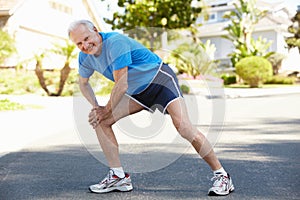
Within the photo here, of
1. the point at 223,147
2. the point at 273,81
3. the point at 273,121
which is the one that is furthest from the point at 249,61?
the point at 223,147

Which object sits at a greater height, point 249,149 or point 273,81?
point 249,149

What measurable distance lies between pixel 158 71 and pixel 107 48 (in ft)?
1.48

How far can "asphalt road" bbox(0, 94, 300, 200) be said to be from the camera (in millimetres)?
4574

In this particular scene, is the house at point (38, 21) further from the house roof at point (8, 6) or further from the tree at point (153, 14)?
the tree at point (153, 14)

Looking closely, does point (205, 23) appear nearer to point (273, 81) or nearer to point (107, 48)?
point (273, 81)

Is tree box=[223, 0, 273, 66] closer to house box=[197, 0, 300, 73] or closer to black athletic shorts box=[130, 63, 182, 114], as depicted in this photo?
house box=[197, 0, 300, 73]

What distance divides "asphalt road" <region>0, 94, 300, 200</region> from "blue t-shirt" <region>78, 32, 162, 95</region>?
96 centimetres

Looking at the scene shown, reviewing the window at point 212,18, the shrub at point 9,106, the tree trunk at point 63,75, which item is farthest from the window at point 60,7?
the window at point 212,18

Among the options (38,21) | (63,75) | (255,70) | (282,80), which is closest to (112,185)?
(63,75)

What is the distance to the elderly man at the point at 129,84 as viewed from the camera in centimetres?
416

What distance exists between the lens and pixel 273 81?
34.7 metres

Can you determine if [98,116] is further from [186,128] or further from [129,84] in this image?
[186,128]

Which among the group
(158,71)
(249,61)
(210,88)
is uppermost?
(158,71)

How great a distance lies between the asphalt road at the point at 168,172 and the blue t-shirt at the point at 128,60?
96 centimetres
